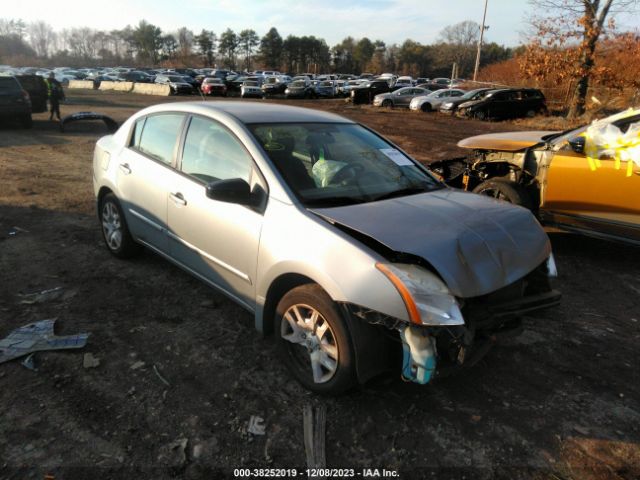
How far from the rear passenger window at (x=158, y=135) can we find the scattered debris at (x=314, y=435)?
7.63 ft

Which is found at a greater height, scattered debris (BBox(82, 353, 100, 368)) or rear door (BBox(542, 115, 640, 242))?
rear door (BBox(542, 115, 640, 242))

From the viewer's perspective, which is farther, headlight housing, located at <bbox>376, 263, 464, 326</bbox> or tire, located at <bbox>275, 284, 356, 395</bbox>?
tire, located at <bbox>275, 284, 356, 395</bbox>

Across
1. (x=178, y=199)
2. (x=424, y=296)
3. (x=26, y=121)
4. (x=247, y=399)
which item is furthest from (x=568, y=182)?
(x=26, y=121)

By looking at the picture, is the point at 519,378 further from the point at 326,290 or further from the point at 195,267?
the point at 195,267

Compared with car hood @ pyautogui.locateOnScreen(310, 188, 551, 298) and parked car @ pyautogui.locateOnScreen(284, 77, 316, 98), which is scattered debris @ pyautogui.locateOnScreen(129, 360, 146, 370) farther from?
parked car @ pyautogui.locateOnScreen(284, 77, 316, 98)

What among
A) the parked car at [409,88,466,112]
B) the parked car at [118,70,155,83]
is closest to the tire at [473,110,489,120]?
the parked car at [409,88,466,112]

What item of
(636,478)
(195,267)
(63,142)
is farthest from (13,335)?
(63,142)

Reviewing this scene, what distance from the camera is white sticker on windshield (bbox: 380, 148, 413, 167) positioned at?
3.79 m

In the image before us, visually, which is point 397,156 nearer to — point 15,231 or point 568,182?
point 568,182

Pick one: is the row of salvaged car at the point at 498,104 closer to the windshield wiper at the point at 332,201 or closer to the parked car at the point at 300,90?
the parked car at the point at 300,90

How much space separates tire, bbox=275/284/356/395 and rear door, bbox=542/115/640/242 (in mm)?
3740

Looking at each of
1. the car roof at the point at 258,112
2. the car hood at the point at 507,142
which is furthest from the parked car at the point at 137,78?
the car roof at the point at 258,112

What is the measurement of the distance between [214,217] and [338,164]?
99 cm

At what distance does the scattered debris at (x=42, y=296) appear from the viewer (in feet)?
12.9
